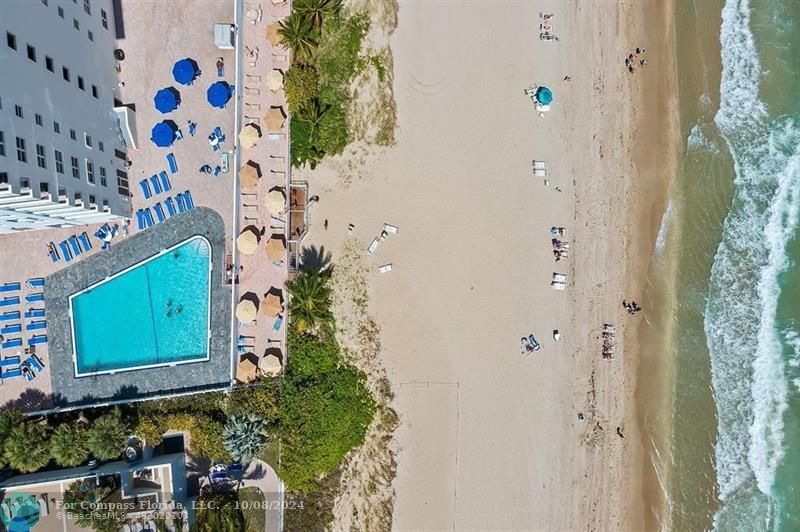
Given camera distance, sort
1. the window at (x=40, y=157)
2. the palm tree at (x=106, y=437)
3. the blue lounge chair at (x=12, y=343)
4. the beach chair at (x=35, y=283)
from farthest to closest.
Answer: the beach chair at (x=35, y=283) → the blue lounge chair at (x=12, y=343) → the palm tree at (x=106, y=437) → the window at (x=40, y=157)

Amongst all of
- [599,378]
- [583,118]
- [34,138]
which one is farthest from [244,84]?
[599,378]

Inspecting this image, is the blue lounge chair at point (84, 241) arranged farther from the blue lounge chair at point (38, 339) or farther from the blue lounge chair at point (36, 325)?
the blue lounge chair at point (38, 339)

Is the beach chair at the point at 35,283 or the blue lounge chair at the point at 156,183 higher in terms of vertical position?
the blue lounge chair at the point at 156,183

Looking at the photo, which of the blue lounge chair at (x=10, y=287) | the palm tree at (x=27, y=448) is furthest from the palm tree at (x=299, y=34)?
the palm tree at (x=27, y=448)

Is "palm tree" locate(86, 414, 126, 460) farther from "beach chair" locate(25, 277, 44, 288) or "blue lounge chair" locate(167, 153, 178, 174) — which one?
"blue lounge chair" locate(167, 153, 178, 174)

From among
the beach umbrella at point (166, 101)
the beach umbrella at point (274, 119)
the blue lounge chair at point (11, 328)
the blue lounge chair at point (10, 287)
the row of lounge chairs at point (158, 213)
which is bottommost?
the blue lounge chair at point (11, 328)

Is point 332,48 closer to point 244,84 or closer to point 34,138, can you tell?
point 244,84

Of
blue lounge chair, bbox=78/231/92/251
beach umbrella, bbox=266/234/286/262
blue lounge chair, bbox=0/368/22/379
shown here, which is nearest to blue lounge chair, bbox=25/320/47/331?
blue lounge chair, bbox=0/368/22/379

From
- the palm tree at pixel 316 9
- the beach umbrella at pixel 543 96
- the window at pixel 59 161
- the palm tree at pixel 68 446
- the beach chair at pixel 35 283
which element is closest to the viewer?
the window at pixel 59 161
